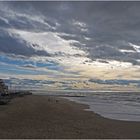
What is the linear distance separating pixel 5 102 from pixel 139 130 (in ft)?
95.7

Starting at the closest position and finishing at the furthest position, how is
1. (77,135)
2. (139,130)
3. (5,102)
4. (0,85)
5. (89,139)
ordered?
(89,139)
(77,135)
(139,130)
(5,102)
(0,85)

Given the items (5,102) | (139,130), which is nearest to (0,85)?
(5,102)

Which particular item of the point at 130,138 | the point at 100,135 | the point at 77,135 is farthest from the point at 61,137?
the point at 130,138

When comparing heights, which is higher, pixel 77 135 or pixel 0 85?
pixel 0 85

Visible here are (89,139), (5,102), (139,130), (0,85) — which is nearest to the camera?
(89,139)

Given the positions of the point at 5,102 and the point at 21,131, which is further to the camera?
the point at 5,102

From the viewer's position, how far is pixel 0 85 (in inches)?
3169

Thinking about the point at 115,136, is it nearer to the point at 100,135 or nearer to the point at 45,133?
the point at 100,135

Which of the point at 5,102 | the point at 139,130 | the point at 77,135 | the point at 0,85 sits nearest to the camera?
the point at 77,135

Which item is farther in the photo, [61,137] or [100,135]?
[100,135]

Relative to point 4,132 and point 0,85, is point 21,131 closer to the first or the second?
point 4,132

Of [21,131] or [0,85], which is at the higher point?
[0,85]

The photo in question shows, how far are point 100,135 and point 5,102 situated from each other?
1210 inches

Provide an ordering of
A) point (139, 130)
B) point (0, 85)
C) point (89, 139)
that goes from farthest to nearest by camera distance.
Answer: point (0, 85) → point (139, 130) → point (89, 139)
